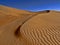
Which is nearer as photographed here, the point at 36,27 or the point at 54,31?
the point at 54,31

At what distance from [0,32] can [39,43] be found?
2.91m

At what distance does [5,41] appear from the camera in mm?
7875

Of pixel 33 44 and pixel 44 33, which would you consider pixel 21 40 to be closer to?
pixel 33 44

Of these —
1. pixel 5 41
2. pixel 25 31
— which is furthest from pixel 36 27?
pixel 5 41

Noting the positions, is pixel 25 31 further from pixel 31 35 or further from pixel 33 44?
pixel 33 44

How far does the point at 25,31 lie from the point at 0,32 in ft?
4.96

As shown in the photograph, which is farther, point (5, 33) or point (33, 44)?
point (5, 33)

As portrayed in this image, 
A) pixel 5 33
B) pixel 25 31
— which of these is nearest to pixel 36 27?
pixel 25 31

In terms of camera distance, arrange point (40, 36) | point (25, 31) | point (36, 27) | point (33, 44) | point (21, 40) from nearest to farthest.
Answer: point (33, 44) < point (21, 40) < point (40, 36) < point (25, 31) < point (36, 27)

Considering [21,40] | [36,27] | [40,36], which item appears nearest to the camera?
[21,40]

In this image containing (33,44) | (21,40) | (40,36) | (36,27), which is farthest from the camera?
(36,27)

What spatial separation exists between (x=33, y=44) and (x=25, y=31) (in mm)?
1888

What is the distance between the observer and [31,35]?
8.45m

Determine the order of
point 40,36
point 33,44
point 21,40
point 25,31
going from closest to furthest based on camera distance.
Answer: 1. point 33,44
2. point 21,40
3. point 40,36
4. point 25,31
